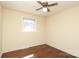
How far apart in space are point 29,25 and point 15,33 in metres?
1.02

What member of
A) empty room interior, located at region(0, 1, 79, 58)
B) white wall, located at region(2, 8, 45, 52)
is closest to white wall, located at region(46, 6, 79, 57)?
empty room interior, located at region(0, 1, 79, 58)

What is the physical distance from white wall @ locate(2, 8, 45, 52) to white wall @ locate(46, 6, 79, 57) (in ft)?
3.50

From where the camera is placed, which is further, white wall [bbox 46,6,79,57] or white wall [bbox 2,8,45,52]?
white wall [bbox 2,8,45,52]

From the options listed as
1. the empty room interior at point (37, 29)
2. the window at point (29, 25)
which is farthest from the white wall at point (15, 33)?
the window at point (29, 25)

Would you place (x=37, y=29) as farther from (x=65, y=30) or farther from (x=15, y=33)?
(x=65, y=30)

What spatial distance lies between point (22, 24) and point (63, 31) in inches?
89.5

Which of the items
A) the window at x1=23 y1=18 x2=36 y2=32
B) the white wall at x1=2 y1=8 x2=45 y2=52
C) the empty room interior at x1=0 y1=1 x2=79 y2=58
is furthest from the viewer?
the window at x1=23 y1=18 x2=36 y2=32

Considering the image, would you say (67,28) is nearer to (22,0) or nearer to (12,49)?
(22,0)

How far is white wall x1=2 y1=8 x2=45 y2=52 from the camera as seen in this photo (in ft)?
10.1

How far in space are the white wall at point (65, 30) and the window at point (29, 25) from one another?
1.13 metres

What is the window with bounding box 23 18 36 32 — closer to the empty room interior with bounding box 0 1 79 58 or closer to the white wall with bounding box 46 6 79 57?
the empty room interior with bounding box 0 1 79 58

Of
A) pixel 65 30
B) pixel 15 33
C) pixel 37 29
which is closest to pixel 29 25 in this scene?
pixel 37 29

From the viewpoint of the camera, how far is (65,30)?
3.15m

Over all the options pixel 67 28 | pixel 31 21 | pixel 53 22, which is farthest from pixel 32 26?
pixel 67 28
